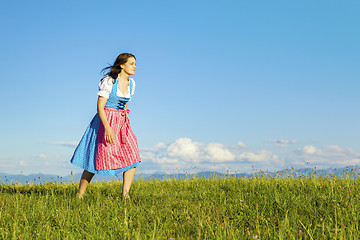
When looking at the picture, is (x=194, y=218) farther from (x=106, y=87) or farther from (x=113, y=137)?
(x=106, y=87)

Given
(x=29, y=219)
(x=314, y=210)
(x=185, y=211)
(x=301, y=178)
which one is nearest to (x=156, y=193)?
(x=185, y=211)

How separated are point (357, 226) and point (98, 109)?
414 cm

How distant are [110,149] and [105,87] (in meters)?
1.05

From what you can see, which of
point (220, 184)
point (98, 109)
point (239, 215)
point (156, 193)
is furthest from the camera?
point (220, 184)

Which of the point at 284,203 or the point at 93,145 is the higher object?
the point at 93,145

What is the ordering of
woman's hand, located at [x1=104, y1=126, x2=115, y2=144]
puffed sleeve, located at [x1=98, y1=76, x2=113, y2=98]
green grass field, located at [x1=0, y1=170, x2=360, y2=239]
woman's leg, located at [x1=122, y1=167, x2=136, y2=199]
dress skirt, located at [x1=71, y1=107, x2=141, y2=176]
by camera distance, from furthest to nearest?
woman's leg, located at [x1=122, y1=167, x2=136, y2=199] → dress skirt, located at [x1=71, y1=107, x2=141, y2=176] → puffed sleeve, located at [x1=98, y1=76, x2=113, y2=98] → woman's hand, located at [x1=104, y1=126, x2=115, y2=144] → green grass field, located at [x1=0, y1=170, x2=360, y2=239]

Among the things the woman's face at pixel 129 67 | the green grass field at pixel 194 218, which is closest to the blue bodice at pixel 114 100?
the woman's face at pixel 129 67

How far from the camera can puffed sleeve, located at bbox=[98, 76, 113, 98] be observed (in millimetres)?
6059

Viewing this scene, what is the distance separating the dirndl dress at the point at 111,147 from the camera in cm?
617

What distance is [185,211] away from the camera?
4859 mm

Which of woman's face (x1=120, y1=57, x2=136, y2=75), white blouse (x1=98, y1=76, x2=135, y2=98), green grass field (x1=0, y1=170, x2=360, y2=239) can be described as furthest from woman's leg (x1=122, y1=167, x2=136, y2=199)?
woman's face (x1=120, y1=57, x2=136, y2=75)

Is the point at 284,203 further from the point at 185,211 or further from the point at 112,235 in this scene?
the point at 112,235

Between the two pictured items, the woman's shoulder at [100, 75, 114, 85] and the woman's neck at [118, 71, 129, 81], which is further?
the woman's neck at [118, 71, 129, 81]

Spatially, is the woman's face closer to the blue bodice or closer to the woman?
the woman
